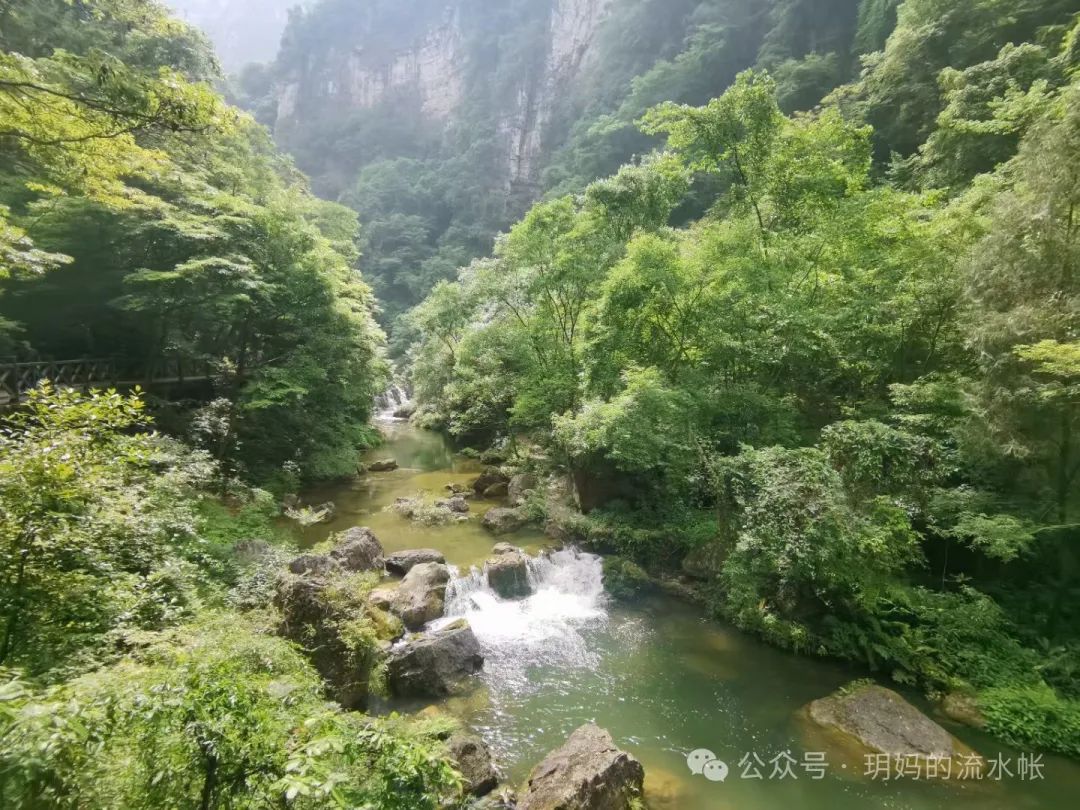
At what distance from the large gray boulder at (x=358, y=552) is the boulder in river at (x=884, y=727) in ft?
27.5

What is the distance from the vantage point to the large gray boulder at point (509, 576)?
35.8 ft

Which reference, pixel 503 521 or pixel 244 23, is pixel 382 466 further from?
pixel 244 23

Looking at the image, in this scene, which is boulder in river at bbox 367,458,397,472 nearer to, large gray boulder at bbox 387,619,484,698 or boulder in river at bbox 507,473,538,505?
boulder in river at bbox 507,473,538,505

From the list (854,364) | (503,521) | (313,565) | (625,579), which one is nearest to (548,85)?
(854,364)

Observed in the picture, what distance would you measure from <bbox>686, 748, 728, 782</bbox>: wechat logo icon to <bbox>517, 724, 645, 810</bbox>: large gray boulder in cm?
87

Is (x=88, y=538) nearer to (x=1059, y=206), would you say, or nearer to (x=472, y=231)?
(x=1059, y=206)

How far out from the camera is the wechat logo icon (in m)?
6.34

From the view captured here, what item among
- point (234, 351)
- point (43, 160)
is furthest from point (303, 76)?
point (43, 160)

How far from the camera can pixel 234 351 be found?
691 inches

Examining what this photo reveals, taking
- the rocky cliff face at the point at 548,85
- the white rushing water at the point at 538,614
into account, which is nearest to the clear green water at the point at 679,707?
the white rushing water at the point at 538,614

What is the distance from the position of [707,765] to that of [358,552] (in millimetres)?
7527

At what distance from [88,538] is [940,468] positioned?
11.1 metres

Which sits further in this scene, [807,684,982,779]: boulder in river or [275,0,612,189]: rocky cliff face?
[275,0,612,189]: rocky cliff face

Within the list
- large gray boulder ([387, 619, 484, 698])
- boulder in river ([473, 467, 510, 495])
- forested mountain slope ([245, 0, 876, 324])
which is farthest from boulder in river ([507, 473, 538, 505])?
forested mountain slope ([245, 0, 876, 324])
